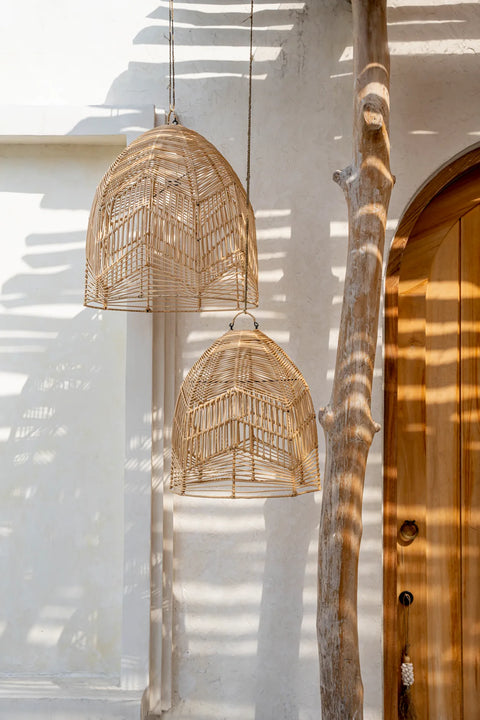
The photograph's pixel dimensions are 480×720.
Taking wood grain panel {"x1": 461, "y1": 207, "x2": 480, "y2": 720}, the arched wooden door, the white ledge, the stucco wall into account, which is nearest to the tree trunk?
the stucco wall

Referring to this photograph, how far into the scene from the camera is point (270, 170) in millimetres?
2312

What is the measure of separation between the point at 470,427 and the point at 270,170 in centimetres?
110

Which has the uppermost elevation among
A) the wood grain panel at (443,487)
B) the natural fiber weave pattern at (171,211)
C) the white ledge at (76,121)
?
the white ledge at (76,121)

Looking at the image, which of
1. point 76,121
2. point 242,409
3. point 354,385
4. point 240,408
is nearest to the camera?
point 240,408

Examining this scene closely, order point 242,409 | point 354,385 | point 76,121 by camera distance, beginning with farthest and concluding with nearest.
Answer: point 76,121, point 354,385, point 242,409

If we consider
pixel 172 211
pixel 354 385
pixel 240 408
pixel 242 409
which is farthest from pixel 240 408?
pixel 172 211

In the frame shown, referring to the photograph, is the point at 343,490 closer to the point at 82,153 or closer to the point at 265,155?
the point at 265,155

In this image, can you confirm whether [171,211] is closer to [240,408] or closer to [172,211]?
[172,211]

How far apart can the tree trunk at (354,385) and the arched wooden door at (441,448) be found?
0.42 metres

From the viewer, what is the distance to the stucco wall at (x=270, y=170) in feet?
7.33

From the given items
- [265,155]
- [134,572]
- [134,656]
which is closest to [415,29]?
[265,155]

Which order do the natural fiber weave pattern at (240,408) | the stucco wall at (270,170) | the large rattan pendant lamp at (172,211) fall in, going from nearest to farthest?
1. the natural fiber weave pattern at (240,408)
2. the large rattan pendant lamp at (172,211)
3. the stucco wall at (270,170)

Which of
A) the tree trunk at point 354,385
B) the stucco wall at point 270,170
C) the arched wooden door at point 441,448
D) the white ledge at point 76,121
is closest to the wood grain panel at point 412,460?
the arched wooden door at point 441,448

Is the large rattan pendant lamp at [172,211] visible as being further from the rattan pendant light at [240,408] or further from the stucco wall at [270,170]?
the stucco wall at [270,170]
